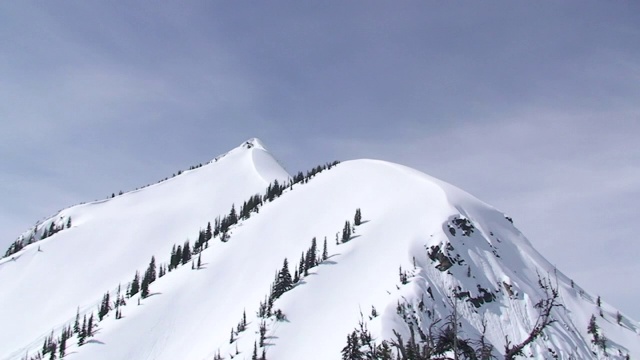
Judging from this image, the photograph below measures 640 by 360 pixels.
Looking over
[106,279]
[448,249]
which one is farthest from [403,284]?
[106,279]

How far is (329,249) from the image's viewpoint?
5281 inches

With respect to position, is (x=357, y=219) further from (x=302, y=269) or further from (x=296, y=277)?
(x=296, y=277)

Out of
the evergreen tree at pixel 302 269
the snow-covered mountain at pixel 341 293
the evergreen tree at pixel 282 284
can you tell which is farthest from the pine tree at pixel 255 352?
the evergreen tree at pixel 302 269

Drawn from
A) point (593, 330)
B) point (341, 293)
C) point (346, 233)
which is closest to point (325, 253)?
point (346, 233)

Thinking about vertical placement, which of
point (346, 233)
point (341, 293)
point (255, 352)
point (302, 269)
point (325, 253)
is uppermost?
point (346, 233)

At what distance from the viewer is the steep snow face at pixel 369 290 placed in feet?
331

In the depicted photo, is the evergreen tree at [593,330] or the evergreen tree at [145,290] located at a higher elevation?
the evergreen tree at [145,290]

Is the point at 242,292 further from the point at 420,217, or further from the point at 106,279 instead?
the point at 106,279

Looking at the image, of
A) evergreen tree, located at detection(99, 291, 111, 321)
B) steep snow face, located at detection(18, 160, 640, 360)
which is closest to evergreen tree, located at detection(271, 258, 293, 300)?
steep snow face, located at detection(18, 160, 640, 360)

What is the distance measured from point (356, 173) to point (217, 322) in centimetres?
9374

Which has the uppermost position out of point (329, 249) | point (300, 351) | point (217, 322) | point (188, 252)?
point (188, 252)

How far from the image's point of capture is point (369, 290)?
109125 millimetres

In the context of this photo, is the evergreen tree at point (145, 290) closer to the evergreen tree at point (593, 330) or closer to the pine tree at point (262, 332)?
the pine tree at point (262, 332)

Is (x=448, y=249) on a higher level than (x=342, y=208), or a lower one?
lower
